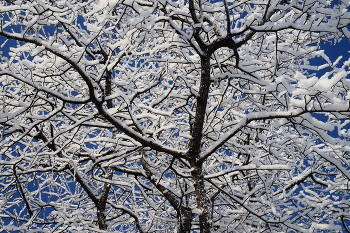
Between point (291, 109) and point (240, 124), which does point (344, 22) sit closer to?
point (291, 109)

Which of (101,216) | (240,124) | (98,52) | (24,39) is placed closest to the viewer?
(24,39)

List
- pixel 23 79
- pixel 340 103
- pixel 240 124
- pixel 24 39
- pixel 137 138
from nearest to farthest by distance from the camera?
pixel 340 103 → pixel 24 39 → pixel 23 79 → pixel 240 124 → pixel 137 138

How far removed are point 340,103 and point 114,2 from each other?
6.94 ft

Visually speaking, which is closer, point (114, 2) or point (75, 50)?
point (114, 2)

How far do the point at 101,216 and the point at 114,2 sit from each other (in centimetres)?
372

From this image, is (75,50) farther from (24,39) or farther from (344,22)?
(344,22)

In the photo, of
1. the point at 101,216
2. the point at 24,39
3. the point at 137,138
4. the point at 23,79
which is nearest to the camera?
the point at 24,39

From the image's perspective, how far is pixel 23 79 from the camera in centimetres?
306

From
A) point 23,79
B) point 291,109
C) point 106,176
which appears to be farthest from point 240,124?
point 106,176

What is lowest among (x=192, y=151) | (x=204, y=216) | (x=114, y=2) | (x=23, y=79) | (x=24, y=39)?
(x=204, y=216)

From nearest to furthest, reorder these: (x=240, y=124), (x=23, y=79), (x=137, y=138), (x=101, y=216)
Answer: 1. (x=23, y=79)
2. (x=240, y=124)
3. (x=137, y=138)
4. (x=101, y=216)

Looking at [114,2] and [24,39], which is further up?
[114,2]

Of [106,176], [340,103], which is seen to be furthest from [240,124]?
[106,176]

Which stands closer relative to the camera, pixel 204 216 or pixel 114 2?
pixel 114 2
